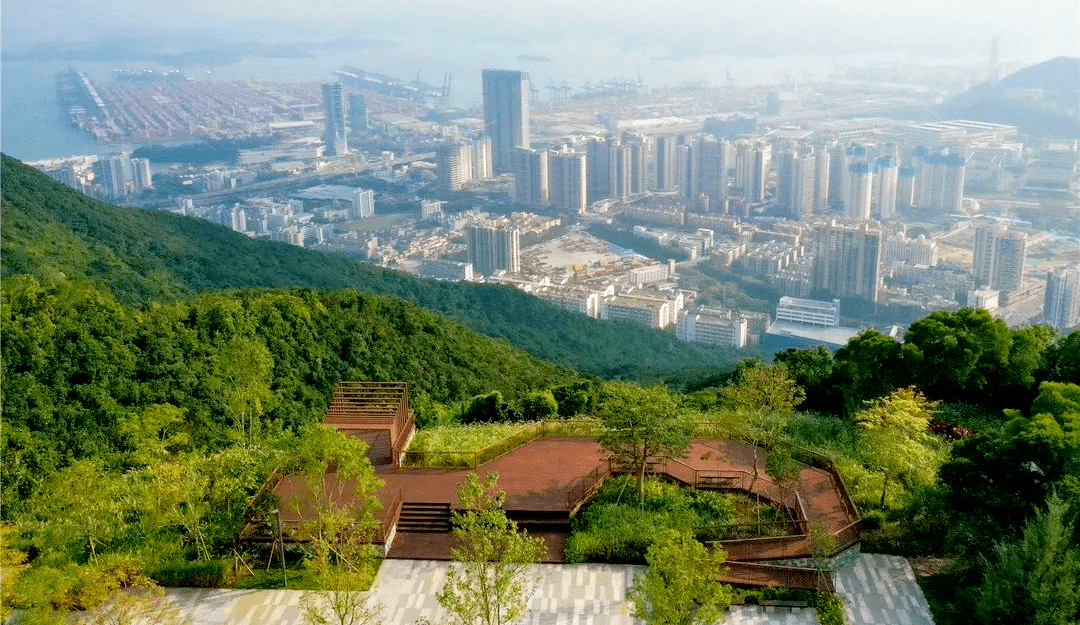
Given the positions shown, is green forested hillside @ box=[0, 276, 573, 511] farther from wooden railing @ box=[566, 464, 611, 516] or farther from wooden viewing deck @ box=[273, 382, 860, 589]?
wooden railing @ box=[566, 464, 611, 516]

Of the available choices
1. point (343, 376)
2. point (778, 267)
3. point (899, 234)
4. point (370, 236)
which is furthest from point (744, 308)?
point (343, 376)

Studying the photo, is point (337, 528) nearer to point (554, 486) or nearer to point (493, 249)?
point (554, 486)

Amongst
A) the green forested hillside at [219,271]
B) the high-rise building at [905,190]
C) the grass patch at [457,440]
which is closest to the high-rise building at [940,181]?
the high-rise building at [905,190]

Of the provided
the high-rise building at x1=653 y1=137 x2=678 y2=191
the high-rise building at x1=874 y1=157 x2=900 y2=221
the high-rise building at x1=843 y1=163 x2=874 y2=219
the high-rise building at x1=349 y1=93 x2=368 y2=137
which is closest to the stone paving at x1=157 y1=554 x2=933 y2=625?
the high-rise building at x1=843 y1=163 x2=874 y2=219

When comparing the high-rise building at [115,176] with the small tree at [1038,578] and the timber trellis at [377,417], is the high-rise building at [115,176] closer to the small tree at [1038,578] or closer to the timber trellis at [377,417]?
the timber trellis at [377,417]

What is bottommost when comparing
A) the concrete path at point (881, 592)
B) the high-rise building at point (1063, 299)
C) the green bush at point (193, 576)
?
the high-rise building at point (1063, 299)

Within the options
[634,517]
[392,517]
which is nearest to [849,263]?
[634,517]
